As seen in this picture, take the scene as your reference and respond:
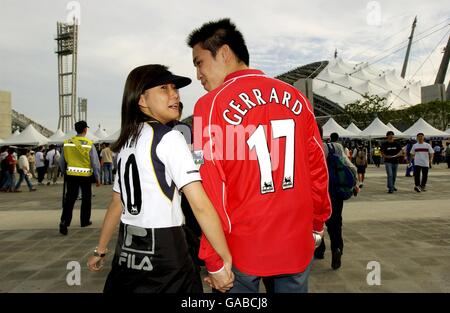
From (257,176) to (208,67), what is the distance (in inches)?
25.9

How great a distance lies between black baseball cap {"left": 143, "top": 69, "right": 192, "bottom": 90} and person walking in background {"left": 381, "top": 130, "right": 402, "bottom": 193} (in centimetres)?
1024

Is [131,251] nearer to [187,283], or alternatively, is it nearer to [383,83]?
[187,283]

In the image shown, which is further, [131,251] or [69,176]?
[69,176]

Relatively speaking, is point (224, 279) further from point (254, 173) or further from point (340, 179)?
point (340, 179)

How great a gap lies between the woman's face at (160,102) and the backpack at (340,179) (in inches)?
122

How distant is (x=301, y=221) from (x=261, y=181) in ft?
0.97

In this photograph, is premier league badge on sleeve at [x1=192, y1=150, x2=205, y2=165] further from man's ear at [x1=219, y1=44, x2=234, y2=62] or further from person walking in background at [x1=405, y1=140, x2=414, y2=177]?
person walking in background at [x1=405, y1=140, x2=414, y2=177]

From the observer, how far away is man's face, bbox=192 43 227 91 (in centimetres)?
190

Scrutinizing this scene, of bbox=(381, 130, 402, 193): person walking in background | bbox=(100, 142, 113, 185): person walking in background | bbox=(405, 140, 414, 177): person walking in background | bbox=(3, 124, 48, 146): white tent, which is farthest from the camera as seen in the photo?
bbox=(3, 124, 48, 146): white tent

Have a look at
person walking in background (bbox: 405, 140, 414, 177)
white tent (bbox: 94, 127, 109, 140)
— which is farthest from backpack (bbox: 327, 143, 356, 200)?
white tent (bbox: 94, 127, 109, 140)

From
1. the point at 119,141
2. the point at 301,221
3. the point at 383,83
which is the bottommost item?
the point at 301,221

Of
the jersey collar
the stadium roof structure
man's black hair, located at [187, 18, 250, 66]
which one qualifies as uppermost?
the stadium roof structure

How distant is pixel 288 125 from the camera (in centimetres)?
178

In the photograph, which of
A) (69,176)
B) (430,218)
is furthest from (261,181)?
(430,218)
